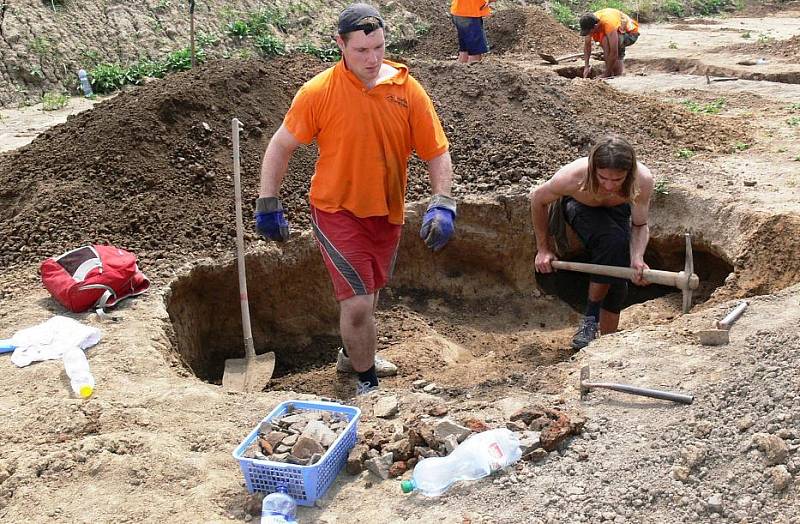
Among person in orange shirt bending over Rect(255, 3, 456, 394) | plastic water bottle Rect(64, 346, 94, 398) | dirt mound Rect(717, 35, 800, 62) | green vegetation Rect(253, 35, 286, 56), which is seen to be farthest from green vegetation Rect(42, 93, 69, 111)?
dirt mound Rect(717, 35, 800, 62)

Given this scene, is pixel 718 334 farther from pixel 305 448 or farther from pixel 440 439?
pixel 305 448

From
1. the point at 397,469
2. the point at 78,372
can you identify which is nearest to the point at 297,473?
the point at 397,469

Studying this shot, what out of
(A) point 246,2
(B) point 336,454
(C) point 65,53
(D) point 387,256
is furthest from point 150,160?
(A) point 246,2

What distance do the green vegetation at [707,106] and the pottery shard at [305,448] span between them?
255 inches

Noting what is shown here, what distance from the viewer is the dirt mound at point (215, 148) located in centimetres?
552

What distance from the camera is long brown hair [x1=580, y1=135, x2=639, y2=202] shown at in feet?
13.6

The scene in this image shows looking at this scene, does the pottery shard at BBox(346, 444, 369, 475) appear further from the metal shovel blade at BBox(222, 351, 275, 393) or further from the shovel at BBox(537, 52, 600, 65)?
the shovel at BBox(537, 52, 600, 65)

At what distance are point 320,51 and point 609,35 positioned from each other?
16.3 ft

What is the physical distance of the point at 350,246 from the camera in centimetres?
389

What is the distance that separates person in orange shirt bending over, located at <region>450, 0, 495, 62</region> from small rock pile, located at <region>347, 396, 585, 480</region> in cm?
888

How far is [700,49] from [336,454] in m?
12.7

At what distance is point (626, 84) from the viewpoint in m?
11.0

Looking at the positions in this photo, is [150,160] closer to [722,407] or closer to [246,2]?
[722,407]

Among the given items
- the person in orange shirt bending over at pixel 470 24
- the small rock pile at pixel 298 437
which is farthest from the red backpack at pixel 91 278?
the person in orange shirt bending over at pixel 470 24
